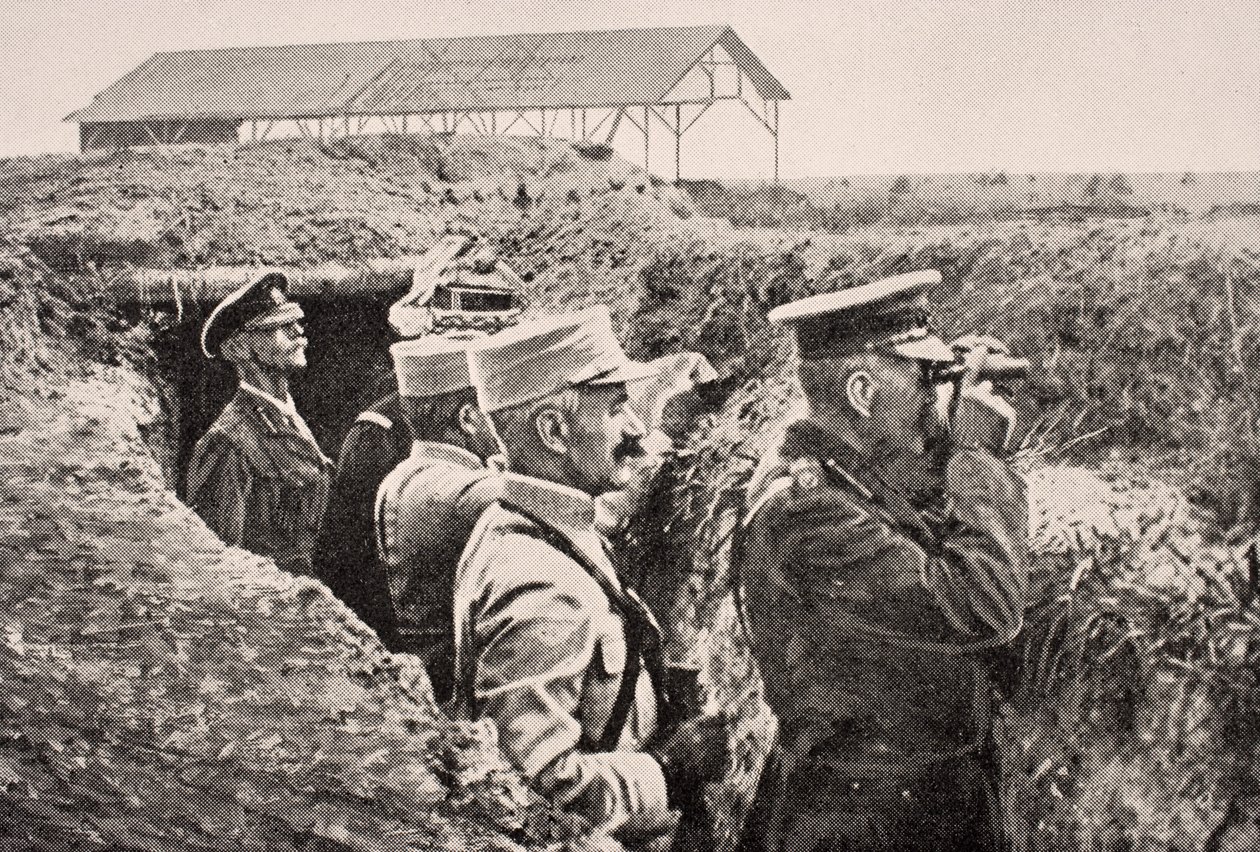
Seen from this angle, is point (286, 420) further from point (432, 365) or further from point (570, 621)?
point (570, 621)

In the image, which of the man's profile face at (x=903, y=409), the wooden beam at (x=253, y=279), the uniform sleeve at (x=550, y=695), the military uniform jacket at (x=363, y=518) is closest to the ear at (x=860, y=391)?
the man's profile face at (x=903, y=409)

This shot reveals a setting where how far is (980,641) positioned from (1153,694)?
2.37ft

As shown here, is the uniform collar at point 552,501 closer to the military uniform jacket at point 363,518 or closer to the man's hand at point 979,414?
the military uniform jacket at point 363,518

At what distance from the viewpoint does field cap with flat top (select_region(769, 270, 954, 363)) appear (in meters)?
6.50

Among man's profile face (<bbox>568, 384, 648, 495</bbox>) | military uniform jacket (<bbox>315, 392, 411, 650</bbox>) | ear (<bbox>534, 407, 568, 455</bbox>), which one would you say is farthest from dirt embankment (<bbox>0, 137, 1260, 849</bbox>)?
ear (<bbox>534, 407, 568, 455</bbox>)

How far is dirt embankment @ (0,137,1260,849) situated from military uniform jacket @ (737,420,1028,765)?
18cm

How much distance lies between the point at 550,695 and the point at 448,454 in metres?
1.14

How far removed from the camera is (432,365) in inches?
265

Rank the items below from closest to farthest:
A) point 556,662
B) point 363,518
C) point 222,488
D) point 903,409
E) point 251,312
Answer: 1. point 556,662
2. point 903,409
3. point 363,518
4. point 222,488
5. point 251,312

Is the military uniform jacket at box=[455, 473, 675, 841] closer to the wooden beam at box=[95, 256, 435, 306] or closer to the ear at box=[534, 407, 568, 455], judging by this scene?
the ear at box=[534, 407, 568, 455]

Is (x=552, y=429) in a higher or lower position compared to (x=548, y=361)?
lower

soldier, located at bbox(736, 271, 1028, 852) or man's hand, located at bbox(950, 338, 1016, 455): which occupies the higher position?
man's hand, located at bbox(950, 338, 1016, 455)

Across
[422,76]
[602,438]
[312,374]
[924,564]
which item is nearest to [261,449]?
[312,374]

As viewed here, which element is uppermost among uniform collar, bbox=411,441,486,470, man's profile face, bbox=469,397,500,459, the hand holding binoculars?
the hand holding binoculars
